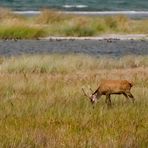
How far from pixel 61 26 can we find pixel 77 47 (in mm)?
6973

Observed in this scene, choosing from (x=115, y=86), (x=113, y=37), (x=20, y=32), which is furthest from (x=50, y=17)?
(x=115, y=86)

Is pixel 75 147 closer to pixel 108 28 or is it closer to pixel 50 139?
pixel 50 139

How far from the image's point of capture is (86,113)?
9133 mm

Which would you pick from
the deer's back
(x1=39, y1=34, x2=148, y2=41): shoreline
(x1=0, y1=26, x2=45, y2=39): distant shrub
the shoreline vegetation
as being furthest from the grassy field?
the shoreline vegetation

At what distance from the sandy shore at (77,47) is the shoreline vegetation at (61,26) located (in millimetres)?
2166

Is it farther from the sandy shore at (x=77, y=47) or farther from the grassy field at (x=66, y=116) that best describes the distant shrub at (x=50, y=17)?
the grassy field at (x=66, y=116)

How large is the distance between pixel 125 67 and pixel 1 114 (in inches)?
383

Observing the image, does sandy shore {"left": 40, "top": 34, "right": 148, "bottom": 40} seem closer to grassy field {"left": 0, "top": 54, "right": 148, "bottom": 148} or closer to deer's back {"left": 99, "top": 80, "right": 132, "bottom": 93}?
grassy field {"left": 0, "top": 54, "right": 148, "bottom": 148}

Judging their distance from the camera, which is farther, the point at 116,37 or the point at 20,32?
the point at 116,37

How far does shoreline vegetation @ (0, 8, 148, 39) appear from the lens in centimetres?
3136

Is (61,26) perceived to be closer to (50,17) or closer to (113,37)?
(113,37)

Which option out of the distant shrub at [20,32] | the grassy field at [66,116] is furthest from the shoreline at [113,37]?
the grassy field at [66,116]

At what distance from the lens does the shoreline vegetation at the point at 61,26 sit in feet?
103

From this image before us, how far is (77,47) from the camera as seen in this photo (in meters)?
26.4
